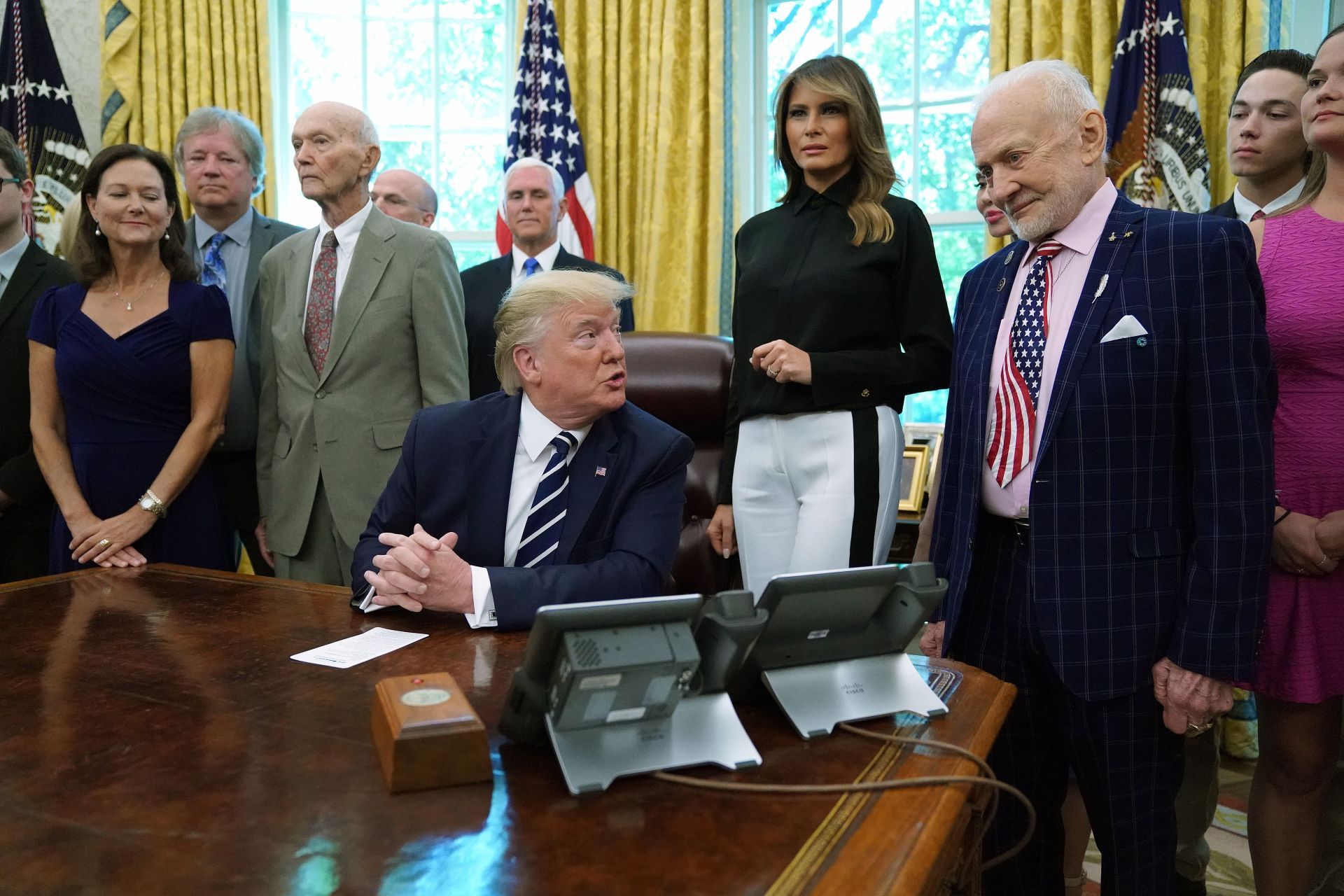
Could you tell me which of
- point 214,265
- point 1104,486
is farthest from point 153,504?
point 1104,486

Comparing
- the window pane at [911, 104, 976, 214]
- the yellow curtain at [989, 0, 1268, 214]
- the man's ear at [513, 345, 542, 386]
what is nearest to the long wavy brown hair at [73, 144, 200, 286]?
the man's ear at [513, 345, 542, 386]

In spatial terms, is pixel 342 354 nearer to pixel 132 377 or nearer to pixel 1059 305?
pixel 132 377

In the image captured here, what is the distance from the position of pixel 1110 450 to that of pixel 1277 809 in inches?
35.2

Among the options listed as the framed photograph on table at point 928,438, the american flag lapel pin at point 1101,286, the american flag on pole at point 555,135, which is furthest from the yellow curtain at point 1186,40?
the american flag lapel pin at point 1101,286

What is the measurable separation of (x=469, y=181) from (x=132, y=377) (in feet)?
10.3

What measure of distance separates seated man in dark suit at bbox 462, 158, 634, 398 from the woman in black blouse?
3.90ft

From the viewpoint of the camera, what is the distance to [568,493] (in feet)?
6.39

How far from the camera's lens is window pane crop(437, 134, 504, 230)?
17.9 feet

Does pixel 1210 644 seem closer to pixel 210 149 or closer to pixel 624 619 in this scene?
pixel 624 619

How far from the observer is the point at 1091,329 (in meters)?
1.69

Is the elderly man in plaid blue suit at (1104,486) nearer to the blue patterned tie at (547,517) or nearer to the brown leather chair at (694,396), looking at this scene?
the blue patterned tie at (547,517)

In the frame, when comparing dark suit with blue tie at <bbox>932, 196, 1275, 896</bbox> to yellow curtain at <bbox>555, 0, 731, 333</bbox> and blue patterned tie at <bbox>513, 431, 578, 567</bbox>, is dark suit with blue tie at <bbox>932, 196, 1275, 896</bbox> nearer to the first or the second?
blue patterned tie at <bbox>513, 431, 578, 567</bbox>

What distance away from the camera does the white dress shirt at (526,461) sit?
6.40 feet

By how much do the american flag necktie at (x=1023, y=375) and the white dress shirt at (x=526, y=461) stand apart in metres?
0.75
